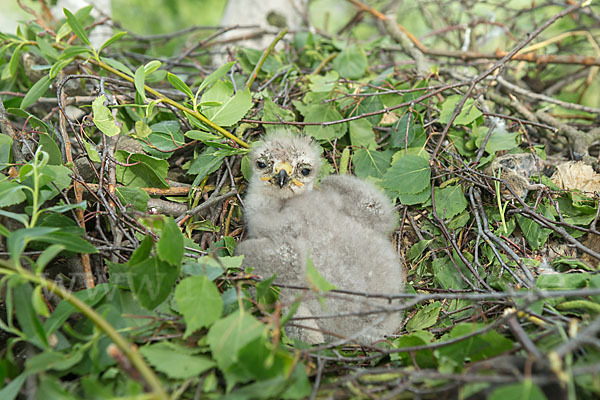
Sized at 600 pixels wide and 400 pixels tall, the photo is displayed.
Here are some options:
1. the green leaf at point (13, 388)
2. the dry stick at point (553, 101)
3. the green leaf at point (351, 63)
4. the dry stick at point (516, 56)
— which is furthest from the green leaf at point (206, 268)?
the dry stick at point (516, 56)

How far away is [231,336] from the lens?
158 cm

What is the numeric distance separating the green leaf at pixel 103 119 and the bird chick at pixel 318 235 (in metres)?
0.83

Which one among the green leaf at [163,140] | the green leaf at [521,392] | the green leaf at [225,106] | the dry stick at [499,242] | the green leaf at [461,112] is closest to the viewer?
the green leaf at [521,392]

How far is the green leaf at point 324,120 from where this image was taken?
9.87 feet

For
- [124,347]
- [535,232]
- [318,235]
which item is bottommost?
[535,232]

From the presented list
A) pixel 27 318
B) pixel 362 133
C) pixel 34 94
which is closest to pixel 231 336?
pixel 27 318

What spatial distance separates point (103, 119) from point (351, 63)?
6.25 feet

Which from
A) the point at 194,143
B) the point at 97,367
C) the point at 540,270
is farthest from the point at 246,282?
the point at 540,270

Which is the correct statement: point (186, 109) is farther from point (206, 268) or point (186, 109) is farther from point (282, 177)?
point (206, 268)

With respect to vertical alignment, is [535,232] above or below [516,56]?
below

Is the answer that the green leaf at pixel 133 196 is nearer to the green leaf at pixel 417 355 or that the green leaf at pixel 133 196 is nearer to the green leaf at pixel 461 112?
the green leaf at pixel 417 355

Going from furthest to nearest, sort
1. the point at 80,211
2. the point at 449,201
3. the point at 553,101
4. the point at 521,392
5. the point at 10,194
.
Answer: the point at 553,101, the point at 449,201, the point at 80,211, the point at 10,194, the point at 521,392

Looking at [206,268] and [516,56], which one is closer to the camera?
[206,268]

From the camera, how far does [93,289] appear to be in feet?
6.14
